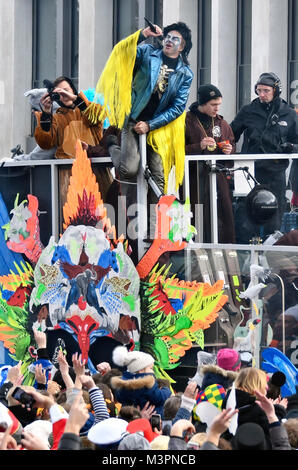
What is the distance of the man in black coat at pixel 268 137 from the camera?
1093 centimetres

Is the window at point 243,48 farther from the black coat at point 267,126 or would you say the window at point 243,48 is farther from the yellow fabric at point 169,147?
the yellow fabric at point 169,147

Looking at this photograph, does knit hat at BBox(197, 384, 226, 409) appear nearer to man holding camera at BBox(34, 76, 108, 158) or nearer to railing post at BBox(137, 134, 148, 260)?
railing post at BBox(137, 134, 148, 260)

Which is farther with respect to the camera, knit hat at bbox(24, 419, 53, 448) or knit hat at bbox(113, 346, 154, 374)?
knit hat at bbox(113, 346, 154, 374)

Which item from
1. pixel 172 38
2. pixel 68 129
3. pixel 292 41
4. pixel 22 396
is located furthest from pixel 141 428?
pixel 292 41

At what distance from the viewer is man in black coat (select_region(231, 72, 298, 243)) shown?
10930mm

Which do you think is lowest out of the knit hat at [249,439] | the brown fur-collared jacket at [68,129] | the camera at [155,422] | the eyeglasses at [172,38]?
the camera at [155,422]

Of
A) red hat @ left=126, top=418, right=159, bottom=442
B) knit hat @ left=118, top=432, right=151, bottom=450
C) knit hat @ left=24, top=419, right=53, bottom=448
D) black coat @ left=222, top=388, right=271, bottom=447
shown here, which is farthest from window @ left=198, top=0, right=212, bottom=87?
knit hat @ left=118, top=432, right=151, bottom=450

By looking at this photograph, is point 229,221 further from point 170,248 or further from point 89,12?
point 89,12

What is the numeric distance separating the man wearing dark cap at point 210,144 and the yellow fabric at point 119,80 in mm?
646

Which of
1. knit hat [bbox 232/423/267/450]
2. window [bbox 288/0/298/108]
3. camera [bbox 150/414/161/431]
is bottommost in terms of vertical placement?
camera [bbox 150/414/161/431]

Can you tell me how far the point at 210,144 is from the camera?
36.7 ft

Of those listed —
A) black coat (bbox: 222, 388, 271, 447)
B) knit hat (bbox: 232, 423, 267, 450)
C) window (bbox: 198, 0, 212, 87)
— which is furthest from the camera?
window (bbox: 198, 0, 212, 87)

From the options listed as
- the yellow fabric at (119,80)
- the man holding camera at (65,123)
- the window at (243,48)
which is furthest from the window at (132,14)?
the yellow fabric at (119,80)

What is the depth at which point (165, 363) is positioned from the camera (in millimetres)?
10914
